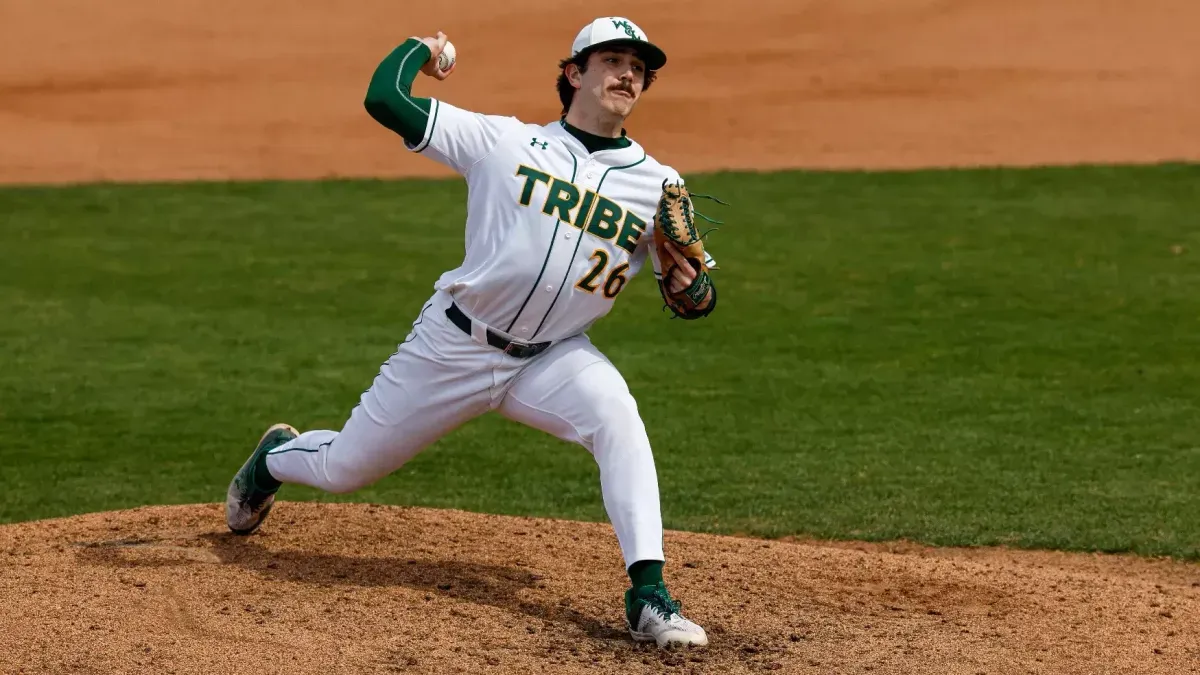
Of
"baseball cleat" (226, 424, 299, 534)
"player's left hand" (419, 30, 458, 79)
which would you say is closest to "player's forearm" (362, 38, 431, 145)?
"player's left hand" (419, 30, 458, 79)

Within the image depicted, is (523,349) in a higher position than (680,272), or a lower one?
lower

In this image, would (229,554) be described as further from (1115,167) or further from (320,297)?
(1115,167)

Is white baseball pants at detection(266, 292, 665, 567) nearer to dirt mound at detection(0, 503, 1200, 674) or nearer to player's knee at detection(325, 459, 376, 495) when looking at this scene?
player's knee at detection(325, 459, 376, 495)

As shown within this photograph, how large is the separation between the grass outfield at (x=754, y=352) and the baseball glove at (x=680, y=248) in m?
1.99

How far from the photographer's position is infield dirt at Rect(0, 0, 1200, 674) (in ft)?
15.8

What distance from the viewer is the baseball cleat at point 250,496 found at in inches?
227

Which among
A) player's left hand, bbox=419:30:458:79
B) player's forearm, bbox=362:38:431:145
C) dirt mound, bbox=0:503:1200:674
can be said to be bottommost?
dirt mound, bbox=0:503:1200:674

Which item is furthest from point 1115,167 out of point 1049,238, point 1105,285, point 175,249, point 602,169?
point 602,169

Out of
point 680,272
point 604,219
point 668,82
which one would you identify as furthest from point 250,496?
point 668,82

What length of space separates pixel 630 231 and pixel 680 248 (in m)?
0.20

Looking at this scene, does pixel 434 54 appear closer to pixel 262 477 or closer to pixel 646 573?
pixel 262 477

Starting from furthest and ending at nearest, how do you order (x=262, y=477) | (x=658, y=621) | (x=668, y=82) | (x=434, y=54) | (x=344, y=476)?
(x=668, y=82)
(x=262, y=477)
(x=344, y=476)
(x=434, y=54)
(x=658, y=621)

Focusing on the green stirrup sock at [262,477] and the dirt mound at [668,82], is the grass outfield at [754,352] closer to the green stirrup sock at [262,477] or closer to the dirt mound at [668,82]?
the dirt mound at [668,82]

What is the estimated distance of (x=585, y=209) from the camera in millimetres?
5004
